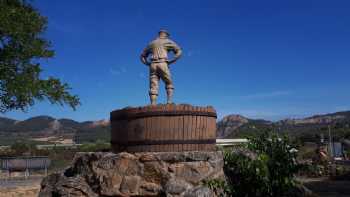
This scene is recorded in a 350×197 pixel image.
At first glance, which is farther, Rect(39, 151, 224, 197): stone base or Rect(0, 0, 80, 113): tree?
Rect(0, 0, 80, 113): tree

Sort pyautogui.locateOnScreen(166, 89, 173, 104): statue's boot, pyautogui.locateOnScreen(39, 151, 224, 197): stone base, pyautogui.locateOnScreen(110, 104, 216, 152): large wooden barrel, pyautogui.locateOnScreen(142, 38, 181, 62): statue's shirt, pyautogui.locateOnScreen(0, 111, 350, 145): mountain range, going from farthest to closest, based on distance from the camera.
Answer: pyautogui.locateOnScreen(0, 111, 350, 145): mountain range → pyautogui.locateOnScreen(142, 38, 181, 62): statue's shirt → pyautogui.locateOnScreen(166, 89, 173, 104): statue's boot → pyautogui.locateOnScreen(110, 104, 216, 152): large wooden barrel → pyautogui.locateOnScreen(39, 151, 224, 197): stone base

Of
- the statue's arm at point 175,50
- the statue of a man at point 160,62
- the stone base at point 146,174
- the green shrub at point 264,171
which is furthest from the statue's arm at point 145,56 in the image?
the green shrub at point 264,171

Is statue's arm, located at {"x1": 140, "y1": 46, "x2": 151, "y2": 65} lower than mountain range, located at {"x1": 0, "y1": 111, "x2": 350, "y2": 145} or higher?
lower

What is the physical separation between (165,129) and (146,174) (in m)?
0.89

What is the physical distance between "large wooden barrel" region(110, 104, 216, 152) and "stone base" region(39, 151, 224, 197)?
1.15 feet

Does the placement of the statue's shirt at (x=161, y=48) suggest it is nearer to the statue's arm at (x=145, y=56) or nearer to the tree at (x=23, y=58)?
the statue's arm at (x=145, y=56)

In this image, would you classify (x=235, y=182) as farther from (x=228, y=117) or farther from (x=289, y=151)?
(x=228, y=117)

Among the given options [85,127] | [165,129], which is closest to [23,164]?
[165,129]

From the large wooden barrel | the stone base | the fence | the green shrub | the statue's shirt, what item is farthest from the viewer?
the fence

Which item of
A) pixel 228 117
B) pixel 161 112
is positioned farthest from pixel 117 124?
pixel 228 117

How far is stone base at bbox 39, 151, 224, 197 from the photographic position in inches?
278

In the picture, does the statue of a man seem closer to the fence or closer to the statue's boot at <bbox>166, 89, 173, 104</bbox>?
the statue's boot at <bbox>166, 89, 173, 104</bbox>

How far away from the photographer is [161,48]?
330 inches

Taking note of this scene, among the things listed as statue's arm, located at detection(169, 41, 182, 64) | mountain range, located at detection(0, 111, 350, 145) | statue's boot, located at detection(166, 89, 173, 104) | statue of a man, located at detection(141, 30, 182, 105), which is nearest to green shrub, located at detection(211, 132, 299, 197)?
statue's boot, located at detection(166, 89, 173, 104)
